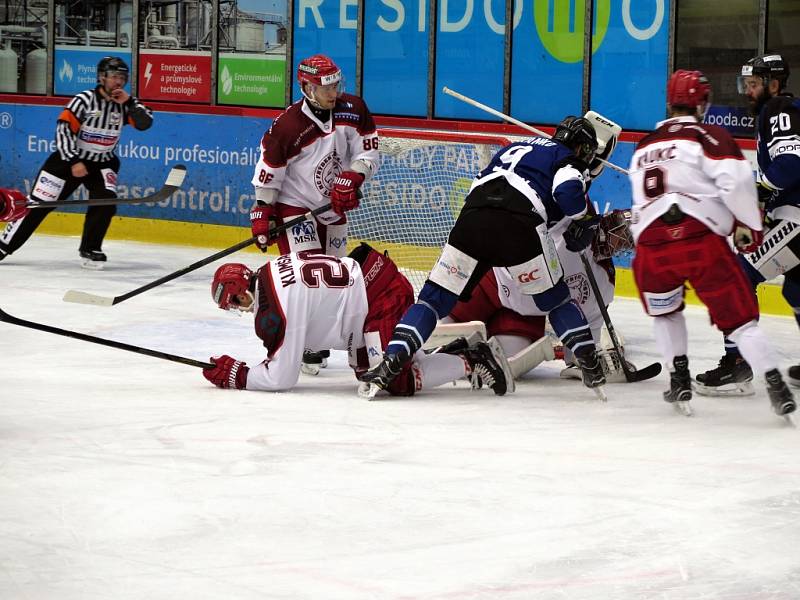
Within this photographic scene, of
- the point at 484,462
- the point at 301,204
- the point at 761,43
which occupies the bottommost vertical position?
the point at 484,462

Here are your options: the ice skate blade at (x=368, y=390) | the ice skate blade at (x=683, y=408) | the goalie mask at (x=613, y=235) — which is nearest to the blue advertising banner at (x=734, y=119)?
the goalie mask at (x=613, y=235)

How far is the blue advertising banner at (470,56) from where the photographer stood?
928 centimetres

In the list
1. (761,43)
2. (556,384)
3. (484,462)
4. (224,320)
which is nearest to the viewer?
(484,462)

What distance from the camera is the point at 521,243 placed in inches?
199

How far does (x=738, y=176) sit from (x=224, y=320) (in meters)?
3.16

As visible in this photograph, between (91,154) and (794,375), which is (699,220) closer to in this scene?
(794,375)

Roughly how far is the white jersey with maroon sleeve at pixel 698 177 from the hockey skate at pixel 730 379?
79 centimetres

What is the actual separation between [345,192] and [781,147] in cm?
178

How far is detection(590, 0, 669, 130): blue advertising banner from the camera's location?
851 centimetres

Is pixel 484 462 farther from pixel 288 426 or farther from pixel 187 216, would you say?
pixel 187 216

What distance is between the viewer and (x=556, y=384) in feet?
18.5

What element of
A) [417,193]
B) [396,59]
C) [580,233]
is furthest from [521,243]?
[396,59]

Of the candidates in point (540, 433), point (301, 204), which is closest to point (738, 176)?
point (540, 433)

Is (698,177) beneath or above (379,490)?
above
